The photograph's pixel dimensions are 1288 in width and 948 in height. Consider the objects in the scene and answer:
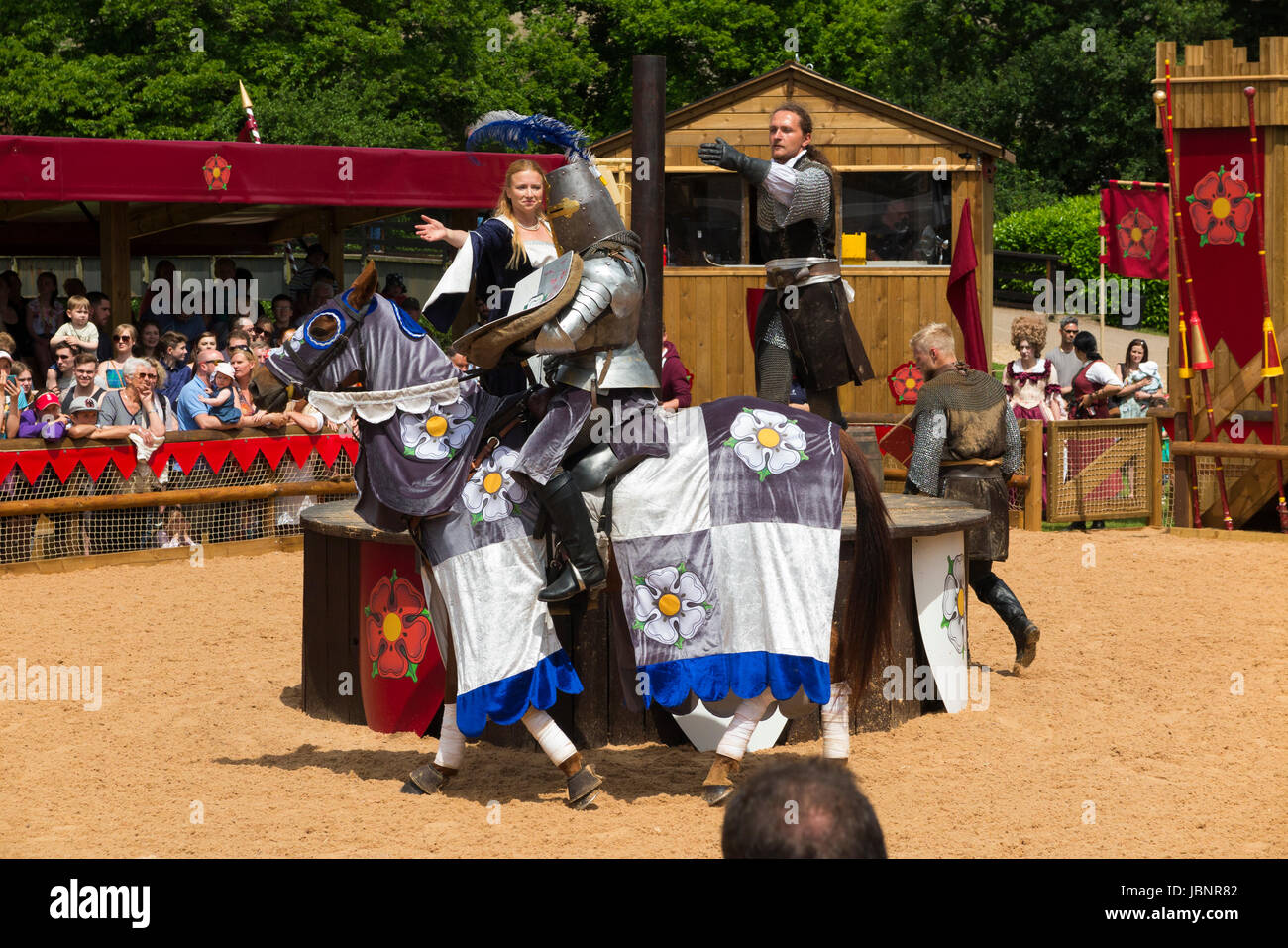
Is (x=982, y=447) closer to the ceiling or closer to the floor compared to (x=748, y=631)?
closer to the ceiling

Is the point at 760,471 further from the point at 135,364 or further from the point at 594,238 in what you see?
the point at 135,364

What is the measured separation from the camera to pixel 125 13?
99.1ft

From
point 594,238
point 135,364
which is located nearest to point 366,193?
point 135,364

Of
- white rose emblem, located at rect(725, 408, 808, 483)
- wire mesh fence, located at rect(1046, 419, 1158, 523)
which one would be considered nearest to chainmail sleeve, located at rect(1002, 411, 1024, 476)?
white rose emblem, located at rect(725, 408, 808, 483)

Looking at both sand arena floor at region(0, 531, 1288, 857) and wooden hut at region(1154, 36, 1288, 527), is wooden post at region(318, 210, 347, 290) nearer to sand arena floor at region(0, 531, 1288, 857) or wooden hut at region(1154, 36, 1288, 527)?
sand arena floor at region(0, 531, 1288, 857)

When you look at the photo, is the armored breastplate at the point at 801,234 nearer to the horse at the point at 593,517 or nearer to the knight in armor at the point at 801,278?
the knight in armor at the point at 801,278

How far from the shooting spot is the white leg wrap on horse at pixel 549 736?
5.78 meters

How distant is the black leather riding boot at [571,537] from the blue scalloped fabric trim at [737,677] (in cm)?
38

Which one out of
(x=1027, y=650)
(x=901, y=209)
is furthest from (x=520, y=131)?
(x=901, y=209)

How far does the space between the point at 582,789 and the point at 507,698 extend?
44cm

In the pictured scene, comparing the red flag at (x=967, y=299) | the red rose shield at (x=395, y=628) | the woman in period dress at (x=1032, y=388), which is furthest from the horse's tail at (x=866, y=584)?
the red flag at (x=967, y=299)

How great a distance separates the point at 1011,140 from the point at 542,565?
33.6 m

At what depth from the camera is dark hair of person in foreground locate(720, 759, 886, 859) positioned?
2.12 metres

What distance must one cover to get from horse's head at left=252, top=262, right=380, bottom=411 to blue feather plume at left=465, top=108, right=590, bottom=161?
3.02 ft
